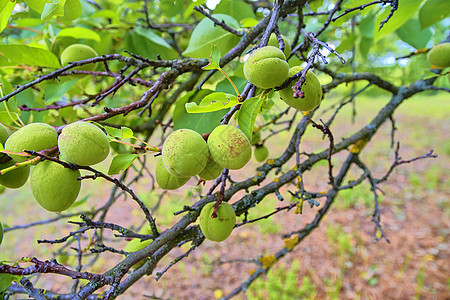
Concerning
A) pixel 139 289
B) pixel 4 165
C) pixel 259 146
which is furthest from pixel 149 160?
pixel 4 165

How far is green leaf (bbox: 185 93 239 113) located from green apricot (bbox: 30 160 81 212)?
0.38 meters

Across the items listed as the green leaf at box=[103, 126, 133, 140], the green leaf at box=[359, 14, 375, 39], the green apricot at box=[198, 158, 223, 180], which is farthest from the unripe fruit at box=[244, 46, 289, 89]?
the green leaf at box=[359, 14, 375, 39]

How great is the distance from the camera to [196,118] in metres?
1.16

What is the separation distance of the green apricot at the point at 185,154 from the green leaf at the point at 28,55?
2.67 feet

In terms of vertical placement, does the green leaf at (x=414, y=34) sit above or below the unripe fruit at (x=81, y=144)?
→ above

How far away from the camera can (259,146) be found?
1.85 m

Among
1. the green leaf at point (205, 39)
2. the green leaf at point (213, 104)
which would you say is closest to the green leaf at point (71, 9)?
the green leaf at point (205, 39)

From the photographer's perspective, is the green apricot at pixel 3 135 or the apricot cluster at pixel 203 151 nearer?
the apricot cluster at pixel 203 151

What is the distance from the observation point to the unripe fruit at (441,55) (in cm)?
133

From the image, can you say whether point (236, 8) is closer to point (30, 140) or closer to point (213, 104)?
point (213, 104)

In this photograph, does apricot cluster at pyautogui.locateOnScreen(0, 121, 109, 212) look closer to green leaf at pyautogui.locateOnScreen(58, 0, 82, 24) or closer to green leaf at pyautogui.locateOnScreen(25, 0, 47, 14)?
green leaf at pyautogui.locateOnScreen(25, 0, 47, 14)

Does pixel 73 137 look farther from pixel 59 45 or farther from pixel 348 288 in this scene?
pixel 348 288

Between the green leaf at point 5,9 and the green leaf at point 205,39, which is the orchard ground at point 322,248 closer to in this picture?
the green leaf at point 205,39

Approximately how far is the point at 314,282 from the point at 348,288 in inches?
17.1
